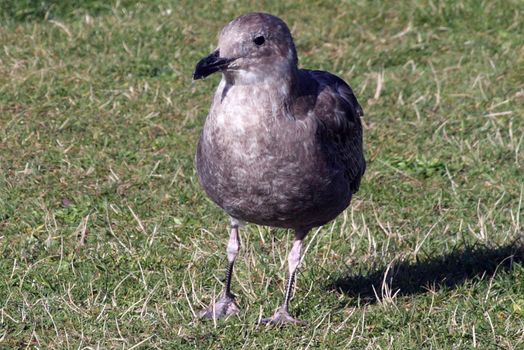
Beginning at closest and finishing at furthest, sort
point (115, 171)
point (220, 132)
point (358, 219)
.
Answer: point (220, 132) < point (358, 219) < point (115, 171)

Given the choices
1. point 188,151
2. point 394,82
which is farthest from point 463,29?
point 188,151

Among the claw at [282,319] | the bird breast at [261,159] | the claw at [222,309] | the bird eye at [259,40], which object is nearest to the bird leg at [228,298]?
the claw at [222,309]

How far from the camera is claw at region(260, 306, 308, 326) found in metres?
6.54

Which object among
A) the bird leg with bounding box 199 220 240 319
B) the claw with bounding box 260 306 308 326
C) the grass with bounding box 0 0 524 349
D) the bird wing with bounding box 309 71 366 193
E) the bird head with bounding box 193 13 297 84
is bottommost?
Answer: the grass with bounding box 0 0 524 349

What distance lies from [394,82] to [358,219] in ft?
9.49

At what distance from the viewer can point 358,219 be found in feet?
26.1

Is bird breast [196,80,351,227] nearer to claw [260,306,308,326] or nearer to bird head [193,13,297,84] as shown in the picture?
bird head [193,13,297,84]

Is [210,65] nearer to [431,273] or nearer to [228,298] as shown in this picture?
[228,298]

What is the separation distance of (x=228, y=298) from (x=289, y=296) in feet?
1.25

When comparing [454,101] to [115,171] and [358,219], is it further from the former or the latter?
[115,171]

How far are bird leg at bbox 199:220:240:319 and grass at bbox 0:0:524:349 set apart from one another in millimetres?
87

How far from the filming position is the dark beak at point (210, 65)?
19.0 ft

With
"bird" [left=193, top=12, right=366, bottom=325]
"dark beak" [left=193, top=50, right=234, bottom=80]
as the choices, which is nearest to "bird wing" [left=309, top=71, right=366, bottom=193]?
"bird" [left=193, top=12, right=366, bottom=325]

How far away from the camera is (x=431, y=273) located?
7266mm
